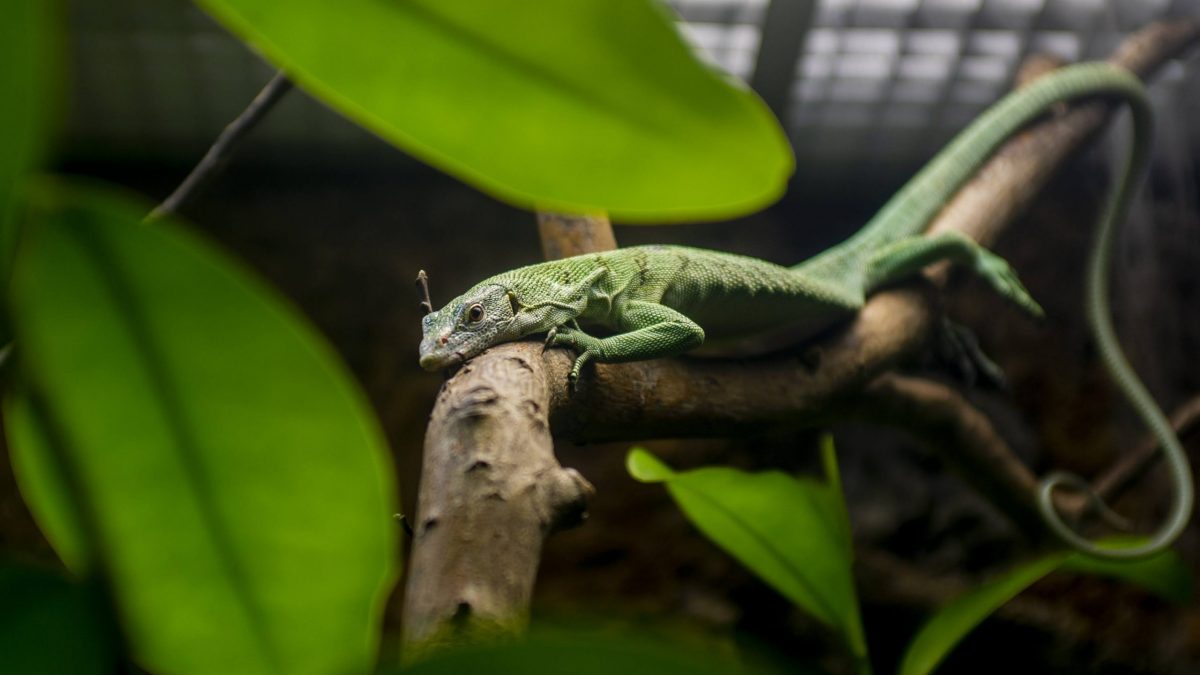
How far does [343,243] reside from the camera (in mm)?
2766

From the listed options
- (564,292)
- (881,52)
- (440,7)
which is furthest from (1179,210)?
(440,7)

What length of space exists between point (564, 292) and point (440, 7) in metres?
1.09

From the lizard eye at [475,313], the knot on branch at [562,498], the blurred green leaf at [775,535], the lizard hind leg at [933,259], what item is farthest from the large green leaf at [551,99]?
the lizard hind leg at [933,259]

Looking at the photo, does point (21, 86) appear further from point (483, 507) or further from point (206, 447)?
point (483, 507)

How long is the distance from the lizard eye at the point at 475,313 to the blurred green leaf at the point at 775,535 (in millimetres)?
309

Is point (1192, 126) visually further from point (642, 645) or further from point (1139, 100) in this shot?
point (642, 645)

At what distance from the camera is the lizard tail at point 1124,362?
2098mm

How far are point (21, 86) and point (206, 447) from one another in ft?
0.44

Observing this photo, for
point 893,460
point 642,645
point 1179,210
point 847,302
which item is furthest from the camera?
point 893,460

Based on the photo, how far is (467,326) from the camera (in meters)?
1.26

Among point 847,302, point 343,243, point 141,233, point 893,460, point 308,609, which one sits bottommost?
point 893,460

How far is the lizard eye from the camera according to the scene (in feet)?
4.17

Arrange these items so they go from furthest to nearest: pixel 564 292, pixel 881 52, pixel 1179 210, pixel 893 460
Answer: pixel 893 460 → pixel 1179 210 → pixel 881 52 → pixel 564 292

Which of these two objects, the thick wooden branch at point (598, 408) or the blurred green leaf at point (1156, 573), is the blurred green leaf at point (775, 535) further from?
the blurred green leaf at point (1156, 573)
